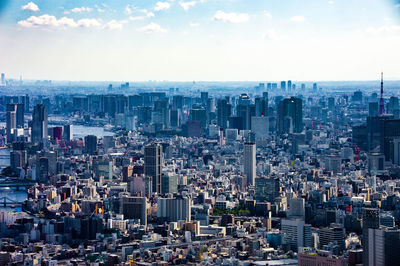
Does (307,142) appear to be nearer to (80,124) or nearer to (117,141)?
(117,141)

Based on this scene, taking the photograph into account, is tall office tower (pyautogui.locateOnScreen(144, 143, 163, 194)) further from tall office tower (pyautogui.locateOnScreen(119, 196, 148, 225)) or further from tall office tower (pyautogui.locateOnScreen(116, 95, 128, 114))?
tall office tower (pyautogui.locateOnScreen(116, 95, 128, 114))

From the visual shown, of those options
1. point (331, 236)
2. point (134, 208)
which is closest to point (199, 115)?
point (134, 208)

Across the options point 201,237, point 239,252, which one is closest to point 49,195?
point 201,237

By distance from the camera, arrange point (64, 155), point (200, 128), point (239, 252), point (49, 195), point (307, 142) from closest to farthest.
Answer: point (239, 252), point (49, 195), point (64, 155), point (307, 142), point (200, 128)

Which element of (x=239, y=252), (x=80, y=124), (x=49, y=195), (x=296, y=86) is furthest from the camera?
(x=296, y=86)

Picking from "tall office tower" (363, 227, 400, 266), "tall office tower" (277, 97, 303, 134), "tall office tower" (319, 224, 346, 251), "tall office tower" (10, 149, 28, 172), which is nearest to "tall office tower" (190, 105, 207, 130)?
"tall office tower" (277, 97, 303, 134)

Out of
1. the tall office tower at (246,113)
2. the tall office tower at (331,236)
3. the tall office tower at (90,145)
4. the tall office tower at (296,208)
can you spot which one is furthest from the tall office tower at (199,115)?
the tall office tower at (331,236)

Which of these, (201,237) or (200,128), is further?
(200,128)

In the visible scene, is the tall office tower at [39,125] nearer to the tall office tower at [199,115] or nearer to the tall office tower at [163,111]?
the tall office tower at [163,111]
